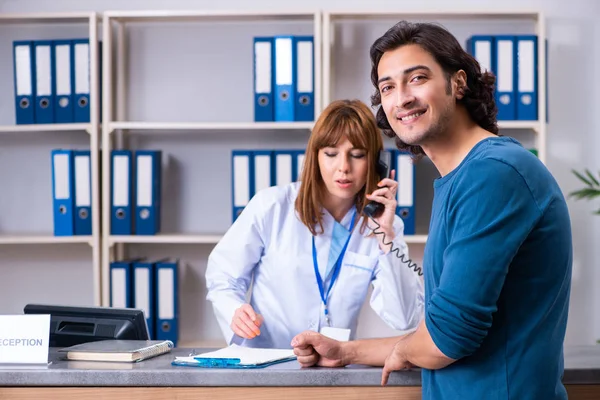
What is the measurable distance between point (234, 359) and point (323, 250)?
2.45ft

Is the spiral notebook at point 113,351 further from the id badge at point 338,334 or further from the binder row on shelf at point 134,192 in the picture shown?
the binder row on shelf at point 134,192

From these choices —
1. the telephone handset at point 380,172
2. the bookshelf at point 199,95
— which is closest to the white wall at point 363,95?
the bookshelf at point 199,95

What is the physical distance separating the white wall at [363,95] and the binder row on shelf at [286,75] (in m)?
0.33

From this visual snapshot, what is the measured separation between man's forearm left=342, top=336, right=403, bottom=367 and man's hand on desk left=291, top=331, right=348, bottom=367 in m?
0.01

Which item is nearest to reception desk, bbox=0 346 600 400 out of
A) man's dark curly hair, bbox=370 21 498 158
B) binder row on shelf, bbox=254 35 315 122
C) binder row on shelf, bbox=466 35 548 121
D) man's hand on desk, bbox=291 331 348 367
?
man's hand on desk, bbox=291 331 348 367

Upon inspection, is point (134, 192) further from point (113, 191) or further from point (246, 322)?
point (246, 322)

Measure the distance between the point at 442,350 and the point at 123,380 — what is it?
69 centimetres

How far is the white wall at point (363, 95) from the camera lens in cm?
335

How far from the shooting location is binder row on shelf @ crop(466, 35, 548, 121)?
305 centimetres

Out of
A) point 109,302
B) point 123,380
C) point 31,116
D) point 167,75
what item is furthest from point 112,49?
point 123,380

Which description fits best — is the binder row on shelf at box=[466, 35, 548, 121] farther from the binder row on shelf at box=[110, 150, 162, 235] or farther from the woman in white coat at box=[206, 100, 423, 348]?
the binder row on shelf at box=[110, 150, 162, 235]

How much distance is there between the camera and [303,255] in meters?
2.20

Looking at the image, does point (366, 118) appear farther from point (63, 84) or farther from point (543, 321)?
point (63, 84)

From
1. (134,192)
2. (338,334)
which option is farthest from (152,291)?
(338,334)
